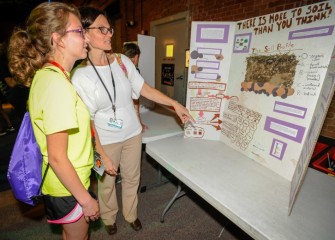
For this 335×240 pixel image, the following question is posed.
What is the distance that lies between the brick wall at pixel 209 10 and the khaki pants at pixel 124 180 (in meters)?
2.01

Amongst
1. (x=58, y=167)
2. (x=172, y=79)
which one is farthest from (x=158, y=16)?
(x=58, y=167)

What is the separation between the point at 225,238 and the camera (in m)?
1.66

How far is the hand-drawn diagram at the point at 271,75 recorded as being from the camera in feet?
3.60

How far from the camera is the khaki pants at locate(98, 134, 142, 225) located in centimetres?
139

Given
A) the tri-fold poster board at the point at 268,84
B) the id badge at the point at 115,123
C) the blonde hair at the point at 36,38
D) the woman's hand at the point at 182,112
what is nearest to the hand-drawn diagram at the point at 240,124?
the tri-fold poster board at the point at 268,84

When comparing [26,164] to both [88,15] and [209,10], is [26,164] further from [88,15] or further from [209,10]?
[209,10]

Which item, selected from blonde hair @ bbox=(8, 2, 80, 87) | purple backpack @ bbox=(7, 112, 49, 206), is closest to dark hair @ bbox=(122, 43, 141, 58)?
blonde hair @ bbox=(8, 2, 80, 87)

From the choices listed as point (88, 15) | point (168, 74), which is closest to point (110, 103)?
point (88, 15)

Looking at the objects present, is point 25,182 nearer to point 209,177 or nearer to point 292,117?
point 209,177

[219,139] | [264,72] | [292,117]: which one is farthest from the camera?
[219,139]

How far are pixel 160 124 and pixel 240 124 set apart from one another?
90 cm

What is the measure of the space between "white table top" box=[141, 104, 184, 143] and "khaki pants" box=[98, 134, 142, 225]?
24cm

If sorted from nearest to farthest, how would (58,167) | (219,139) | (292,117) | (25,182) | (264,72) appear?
(58,167) < (25,182) < (292,117) < (264,72) < (219,139)

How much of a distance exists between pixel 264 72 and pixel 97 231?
1.80 metres
